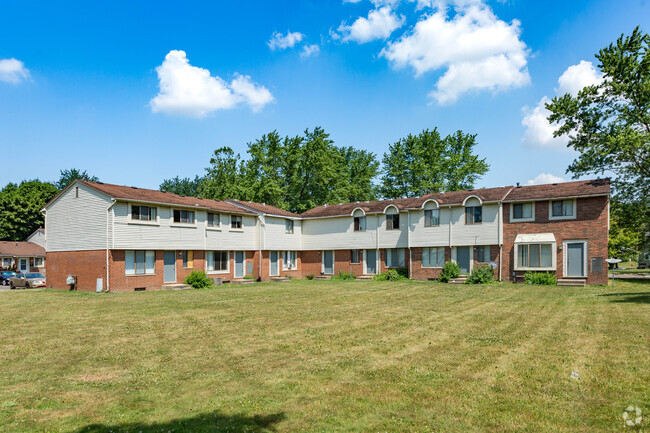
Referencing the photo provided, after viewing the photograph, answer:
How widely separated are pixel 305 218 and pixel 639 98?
31.4 meters

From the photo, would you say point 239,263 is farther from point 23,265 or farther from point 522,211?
point 23,265

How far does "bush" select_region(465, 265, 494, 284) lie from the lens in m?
33.1

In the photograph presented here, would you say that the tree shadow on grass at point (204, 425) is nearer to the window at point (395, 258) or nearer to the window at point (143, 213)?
the window at point (143, 213)

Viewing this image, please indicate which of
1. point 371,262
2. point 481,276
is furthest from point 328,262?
point 481,276

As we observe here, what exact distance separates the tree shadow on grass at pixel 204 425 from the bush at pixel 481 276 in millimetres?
29354

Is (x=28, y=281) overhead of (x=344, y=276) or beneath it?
overhead

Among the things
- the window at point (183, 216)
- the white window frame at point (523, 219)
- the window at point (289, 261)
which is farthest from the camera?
the window at point (289, 261)

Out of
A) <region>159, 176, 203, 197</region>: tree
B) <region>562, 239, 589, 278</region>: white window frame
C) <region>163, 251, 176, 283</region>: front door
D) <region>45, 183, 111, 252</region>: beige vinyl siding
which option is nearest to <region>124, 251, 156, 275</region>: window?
<region>163, 251, 176, 283</region>: front door

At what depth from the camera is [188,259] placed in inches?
1340

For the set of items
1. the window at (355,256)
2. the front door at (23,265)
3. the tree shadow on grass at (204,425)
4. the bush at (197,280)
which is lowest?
the front door at (23,265)

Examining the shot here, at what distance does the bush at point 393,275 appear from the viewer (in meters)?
38.4

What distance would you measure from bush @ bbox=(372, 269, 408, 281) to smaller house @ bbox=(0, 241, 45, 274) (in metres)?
48.1

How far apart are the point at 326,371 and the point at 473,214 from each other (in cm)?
2962

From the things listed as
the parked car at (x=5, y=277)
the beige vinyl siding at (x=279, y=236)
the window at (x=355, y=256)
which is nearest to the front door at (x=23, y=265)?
the parked car at (x=5, y=277)
